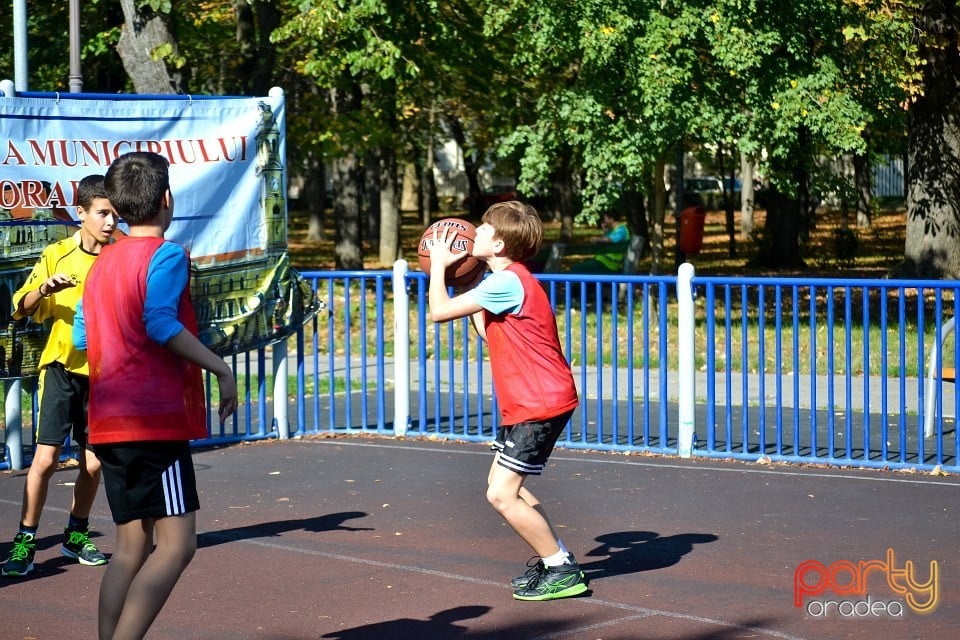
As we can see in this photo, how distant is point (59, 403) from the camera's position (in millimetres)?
6926

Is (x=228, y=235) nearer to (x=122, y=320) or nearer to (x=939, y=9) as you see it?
(x=122, y=320)

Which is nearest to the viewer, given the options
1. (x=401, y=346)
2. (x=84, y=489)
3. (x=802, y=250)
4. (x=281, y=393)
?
(x=84, y=489)

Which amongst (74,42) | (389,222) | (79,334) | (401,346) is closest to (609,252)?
(74,42)

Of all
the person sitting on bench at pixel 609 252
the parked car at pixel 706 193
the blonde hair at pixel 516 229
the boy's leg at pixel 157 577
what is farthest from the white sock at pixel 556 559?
the parked car at pixel 706 193

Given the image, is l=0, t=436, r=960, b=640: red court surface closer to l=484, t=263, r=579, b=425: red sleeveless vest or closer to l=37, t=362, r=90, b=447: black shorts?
l=37, t=362, r=90, b=447: black shorts

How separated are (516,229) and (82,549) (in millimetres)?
2770

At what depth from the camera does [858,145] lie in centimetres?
1677

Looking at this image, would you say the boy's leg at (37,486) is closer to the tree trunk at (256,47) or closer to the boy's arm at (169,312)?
the boy's arm at (169,312)

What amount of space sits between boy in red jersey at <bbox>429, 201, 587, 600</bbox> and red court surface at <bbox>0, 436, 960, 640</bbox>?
30cm

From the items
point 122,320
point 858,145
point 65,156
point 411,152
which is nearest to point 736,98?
point 858,145

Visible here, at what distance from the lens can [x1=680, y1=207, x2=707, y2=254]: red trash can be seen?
2731 centimetres

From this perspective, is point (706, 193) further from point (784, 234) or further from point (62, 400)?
point (62, 400)

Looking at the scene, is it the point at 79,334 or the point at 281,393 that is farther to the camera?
the point at 281,393

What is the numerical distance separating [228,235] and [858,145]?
903cm
